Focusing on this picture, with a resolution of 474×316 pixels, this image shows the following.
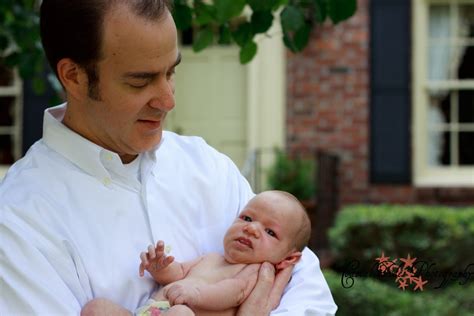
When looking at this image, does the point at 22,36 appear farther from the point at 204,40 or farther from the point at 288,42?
the point at 288,42

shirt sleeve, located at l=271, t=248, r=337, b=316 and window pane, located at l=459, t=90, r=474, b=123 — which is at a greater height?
window pane, located at l=459, t=90, r=474, b=123

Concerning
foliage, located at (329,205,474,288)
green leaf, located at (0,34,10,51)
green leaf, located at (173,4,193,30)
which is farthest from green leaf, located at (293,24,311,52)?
foliage, located at (329,205,474,288)

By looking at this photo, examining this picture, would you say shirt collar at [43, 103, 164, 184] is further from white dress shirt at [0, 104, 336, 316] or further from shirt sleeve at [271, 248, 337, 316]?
shirt sleeve at [271, 248, 337, 316]

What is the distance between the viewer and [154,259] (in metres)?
1.97

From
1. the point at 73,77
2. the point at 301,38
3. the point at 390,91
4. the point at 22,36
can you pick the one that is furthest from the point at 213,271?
the point at 390,91

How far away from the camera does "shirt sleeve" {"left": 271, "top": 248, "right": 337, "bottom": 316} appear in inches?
80.2

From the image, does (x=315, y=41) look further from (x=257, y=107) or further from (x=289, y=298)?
(x=289, y=298)

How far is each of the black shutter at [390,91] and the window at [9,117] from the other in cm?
374

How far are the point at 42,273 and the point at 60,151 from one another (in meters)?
0.35

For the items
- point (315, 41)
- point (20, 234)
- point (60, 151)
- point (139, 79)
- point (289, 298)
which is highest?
point (315, 41)

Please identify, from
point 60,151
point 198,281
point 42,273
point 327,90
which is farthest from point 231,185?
point 327,90

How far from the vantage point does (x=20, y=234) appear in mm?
1826

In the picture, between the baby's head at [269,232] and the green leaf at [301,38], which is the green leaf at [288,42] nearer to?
the green leaf at [301,38]

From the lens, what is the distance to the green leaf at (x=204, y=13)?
3.36m
